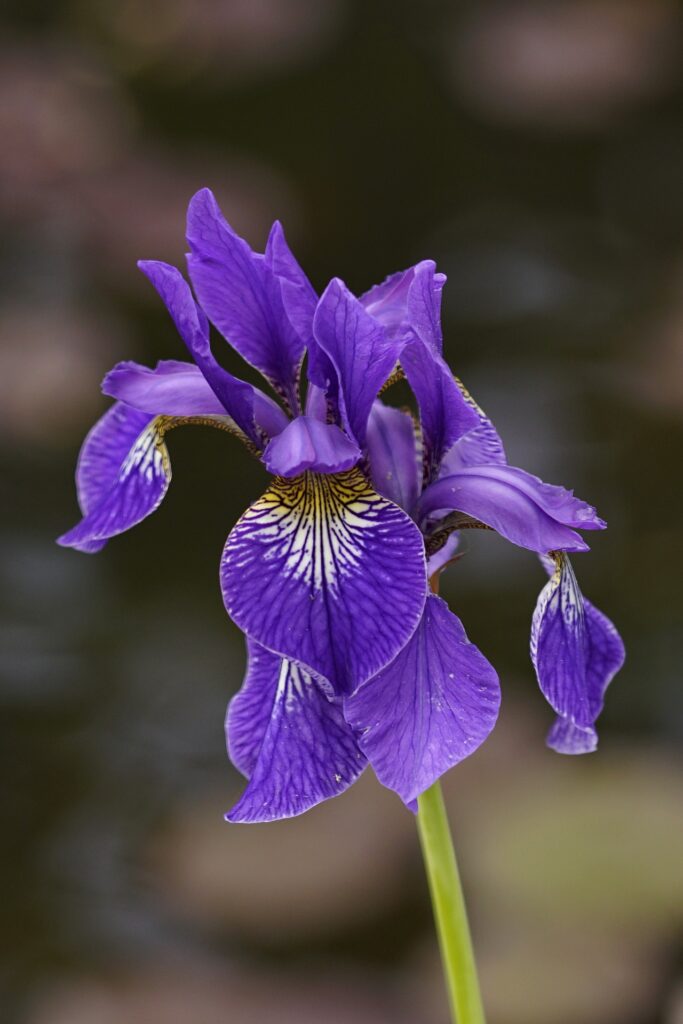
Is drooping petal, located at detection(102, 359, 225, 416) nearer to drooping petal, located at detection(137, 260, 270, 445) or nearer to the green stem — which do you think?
drooping petal, located at detection(137, 260, 270, 445)

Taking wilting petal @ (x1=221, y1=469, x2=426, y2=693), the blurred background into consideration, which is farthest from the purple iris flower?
the blurred background

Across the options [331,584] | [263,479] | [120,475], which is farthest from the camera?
[263,479]

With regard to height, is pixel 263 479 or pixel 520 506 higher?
pixel 263 479

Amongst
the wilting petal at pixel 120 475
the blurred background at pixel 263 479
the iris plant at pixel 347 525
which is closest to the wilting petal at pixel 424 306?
the iris plant at pixel 347 525

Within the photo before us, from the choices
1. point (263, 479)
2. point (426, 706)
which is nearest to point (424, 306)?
point (426, 706)

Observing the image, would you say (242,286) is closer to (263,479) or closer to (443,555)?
(443,555)

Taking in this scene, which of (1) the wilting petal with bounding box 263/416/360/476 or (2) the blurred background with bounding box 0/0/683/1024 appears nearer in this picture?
(1) the wilting petal with bounding box 263/416/360/476
